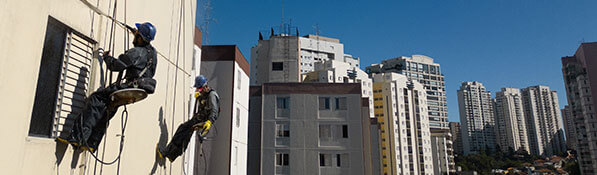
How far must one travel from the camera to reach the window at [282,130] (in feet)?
87.7

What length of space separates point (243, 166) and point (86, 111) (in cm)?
1348

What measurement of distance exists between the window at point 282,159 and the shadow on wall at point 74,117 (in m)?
22.2

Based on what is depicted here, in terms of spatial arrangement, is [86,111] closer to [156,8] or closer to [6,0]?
[6,0]

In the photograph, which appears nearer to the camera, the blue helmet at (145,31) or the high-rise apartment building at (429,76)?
the blue helmet at (145,31)

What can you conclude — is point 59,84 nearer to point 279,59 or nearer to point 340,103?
point 340,103

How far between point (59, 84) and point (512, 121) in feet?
512

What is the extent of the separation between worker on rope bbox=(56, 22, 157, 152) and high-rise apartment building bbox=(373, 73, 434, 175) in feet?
225

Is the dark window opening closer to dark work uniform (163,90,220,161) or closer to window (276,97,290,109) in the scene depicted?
window (276,97,290,109)

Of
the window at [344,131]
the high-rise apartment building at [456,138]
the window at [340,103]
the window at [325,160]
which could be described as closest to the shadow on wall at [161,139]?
the window at [325,160]

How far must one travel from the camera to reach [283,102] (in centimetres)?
2736

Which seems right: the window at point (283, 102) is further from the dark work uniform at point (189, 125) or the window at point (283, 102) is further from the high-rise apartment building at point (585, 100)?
the high-rise apartment building at point (585, 100)

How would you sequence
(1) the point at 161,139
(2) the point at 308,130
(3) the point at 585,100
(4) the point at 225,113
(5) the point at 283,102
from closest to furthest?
1. (1) the point at 161,139
2. (4) the point at 225,113
3. (2) the point at 308,130
4. (5) the point at 283,102
5. (3) the point at 585,100

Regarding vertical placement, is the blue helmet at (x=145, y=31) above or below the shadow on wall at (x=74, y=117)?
above

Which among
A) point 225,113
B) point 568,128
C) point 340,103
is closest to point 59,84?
point 225,113
